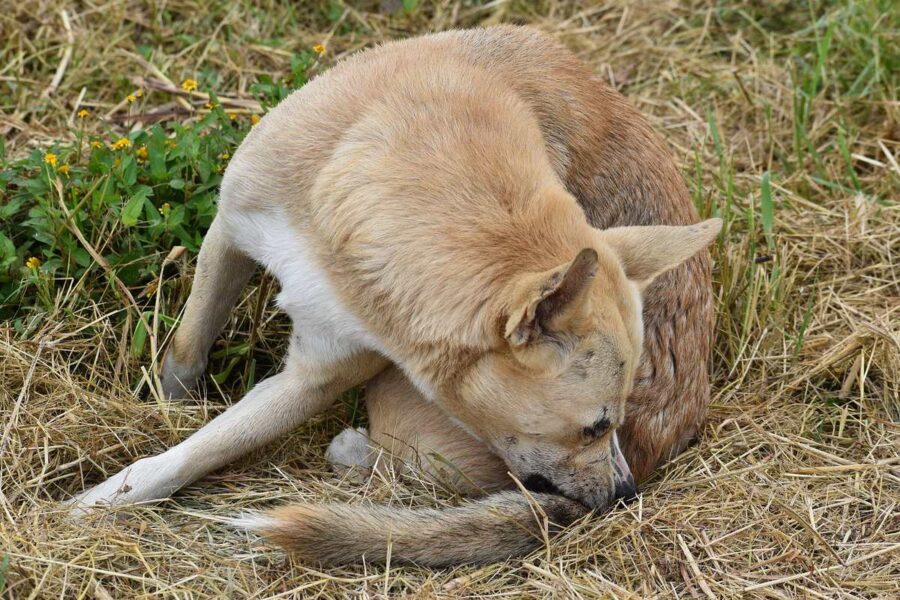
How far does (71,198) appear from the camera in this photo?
4.50 meters

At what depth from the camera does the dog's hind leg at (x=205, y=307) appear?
4164 millimetres

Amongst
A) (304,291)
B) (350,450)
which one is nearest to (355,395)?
(350,450)

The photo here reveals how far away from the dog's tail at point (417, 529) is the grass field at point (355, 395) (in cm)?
6

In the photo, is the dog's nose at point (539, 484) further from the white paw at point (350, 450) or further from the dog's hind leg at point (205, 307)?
the dog's hind leg at point (205, 307)

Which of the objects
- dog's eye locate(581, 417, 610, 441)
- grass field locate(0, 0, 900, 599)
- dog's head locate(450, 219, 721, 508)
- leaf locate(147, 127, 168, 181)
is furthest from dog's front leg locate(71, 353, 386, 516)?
leaf locate(147, 127, 168, 181)

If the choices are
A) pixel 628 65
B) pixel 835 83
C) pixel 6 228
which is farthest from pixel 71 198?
pixel 835 83

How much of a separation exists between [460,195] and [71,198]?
184cm

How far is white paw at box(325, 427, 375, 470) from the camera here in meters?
4.15

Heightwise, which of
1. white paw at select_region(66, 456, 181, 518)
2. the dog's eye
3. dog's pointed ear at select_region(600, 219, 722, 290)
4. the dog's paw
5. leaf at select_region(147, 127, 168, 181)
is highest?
dog's pointed ear at select_region(600, 219, 722, 290)

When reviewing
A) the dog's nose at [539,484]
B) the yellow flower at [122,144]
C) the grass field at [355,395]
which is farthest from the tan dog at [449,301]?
the yellow flower at [122,144]

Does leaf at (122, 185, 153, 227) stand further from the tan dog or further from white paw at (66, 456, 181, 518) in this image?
white paw at (66, 456, 181, 518)

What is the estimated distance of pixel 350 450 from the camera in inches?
165

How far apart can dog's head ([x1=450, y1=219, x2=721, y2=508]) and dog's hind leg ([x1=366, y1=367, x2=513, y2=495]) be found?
14 cm

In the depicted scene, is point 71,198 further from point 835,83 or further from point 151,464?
point 835,83
